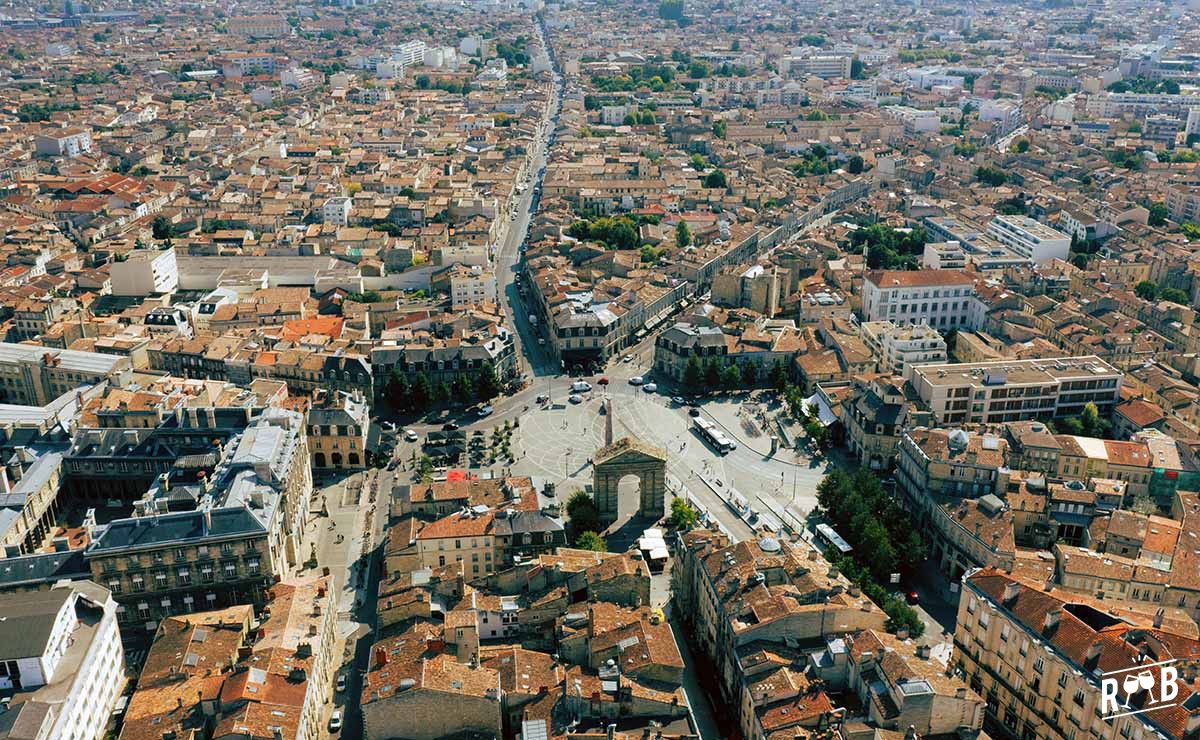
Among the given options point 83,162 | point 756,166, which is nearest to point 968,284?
point 756,166

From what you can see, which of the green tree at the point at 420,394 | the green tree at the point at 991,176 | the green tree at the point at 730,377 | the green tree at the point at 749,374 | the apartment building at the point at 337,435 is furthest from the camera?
the green tree at the point at 991,176

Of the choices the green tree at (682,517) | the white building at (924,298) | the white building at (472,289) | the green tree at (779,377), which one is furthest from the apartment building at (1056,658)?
the white building at (472,289)

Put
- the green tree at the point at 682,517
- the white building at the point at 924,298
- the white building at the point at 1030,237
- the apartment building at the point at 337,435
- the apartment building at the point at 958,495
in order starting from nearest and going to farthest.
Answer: the apartment building at the point at 958,495, the green tree at the point at 682,517, the apartment building at the point at 337,435, the white building at the point at 924,298, the white building at the point at 1030,237

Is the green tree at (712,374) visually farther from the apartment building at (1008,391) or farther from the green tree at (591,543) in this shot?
the green tree at (591,543)

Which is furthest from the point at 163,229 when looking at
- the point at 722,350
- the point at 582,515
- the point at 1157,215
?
the point at 1157,215

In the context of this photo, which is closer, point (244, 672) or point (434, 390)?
point (244, 672)

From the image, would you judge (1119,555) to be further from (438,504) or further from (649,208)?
(649,208)

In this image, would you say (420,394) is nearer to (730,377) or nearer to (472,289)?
(472,289)

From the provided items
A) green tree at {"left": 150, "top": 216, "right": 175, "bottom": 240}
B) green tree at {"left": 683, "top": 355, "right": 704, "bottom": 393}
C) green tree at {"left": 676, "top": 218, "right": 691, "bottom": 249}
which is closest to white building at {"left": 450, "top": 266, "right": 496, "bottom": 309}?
green tree at {"left": 683, "top": 355, "right": 704, "bottom": 393}
